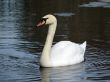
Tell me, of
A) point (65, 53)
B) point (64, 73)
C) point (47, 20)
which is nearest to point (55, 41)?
point (65, 53)

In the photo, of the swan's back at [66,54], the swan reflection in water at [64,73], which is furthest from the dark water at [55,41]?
the swan's back at [66,54]

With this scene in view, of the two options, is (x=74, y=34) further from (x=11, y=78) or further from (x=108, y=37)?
(x=11, y=78)

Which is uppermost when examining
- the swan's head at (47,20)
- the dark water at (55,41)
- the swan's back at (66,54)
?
the swan's head at (47,20)

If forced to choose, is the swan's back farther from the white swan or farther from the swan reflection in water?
the swan reflection in water

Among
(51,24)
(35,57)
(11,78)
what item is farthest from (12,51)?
(11,78)

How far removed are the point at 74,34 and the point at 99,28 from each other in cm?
207

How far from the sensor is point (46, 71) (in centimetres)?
1332

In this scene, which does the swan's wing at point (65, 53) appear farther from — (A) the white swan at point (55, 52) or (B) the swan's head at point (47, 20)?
(B) the swan's head at point (47, 20)

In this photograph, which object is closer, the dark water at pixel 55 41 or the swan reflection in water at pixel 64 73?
the swan reflection in water at pixel 64 73

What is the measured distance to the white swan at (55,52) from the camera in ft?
45.3

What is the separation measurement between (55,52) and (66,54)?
0.94 ft

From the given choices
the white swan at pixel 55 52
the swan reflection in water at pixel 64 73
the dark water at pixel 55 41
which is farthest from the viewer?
the white swan at pixel 55 52

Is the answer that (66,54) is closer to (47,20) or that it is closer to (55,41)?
(47,20)

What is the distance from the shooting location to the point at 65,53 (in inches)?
560
